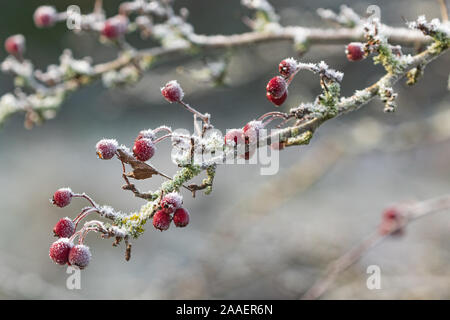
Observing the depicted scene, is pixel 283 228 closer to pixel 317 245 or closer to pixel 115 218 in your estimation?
pixel 317 245

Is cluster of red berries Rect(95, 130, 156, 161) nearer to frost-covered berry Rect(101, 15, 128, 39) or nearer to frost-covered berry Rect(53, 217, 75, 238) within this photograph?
frost-covered berry Rect(53, 217, 75, 238)

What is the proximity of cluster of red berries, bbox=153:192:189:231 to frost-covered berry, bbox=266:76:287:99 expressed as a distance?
23cm

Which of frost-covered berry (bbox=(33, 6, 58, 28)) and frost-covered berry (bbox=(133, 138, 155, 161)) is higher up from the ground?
frost-covered berry (bbox=(33, 6, 58, 28))

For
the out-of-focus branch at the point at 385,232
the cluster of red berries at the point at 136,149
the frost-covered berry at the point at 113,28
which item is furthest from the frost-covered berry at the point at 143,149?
the frost-covered berry at the point at 113,28

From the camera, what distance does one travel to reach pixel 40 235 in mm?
3680

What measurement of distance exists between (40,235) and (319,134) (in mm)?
2414

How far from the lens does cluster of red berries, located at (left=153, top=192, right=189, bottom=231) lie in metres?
0.65

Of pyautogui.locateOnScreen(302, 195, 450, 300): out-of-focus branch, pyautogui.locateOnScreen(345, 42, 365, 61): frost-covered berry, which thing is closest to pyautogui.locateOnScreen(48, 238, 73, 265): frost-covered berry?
pyautogui.locateOnScreen(345, 42, 365, 61): frost-covered berry

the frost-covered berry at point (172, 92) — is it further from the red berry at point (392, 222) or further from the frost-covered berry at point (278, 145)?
the red berry at point (392, 222)

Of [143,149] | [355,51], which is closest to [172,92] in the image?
[143,149]

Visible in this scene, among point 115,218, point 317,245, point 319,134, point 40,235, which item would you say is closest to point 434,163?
point 319,134

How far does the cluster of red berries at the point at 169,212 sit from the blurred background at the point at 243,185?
1001mm

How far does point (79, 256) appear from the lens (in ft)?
2.23

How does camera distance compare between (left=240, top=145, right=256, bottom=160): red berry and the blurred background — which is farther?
the blurred background
